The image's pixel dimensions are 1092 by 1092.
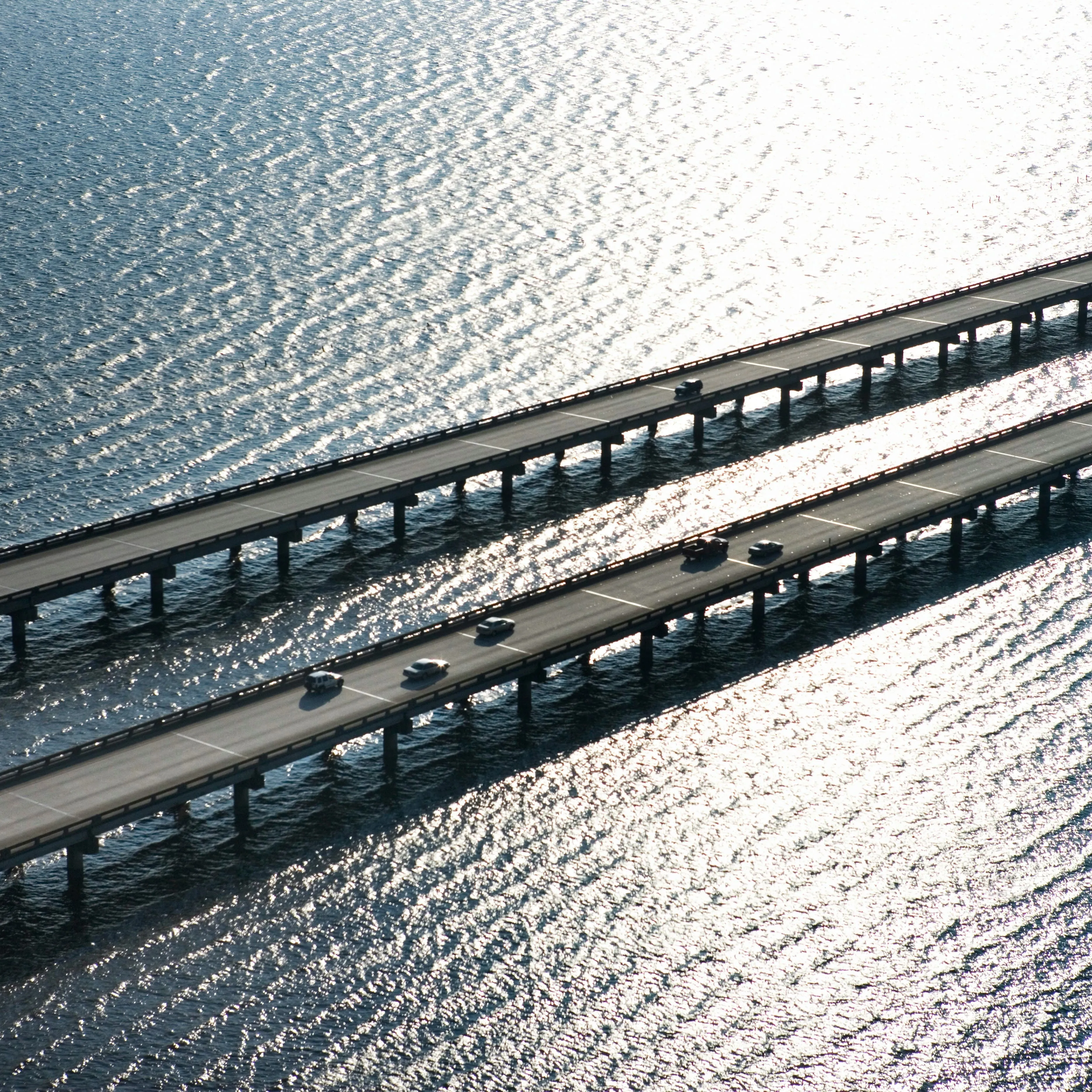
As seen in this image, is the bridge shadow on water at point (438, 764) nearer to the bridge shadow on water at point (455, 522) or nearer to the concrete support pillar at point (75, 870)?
the concrete support pillar at point (75, 870)

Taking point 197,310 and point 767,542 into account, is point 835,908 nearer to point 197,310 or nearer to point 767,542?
point 767,542

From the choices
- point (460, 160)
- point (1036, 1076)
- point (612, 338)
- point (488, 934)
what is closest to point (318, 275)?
point (612, 338)

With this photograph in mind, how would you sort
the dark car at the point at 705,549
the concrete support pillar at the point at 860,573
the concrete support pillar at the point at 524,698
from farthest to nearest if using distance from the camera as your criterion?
the concrete support pillar at the point at 860,573
the dark car at the point at 705,549
the concrete support pillar at the point at 524,698

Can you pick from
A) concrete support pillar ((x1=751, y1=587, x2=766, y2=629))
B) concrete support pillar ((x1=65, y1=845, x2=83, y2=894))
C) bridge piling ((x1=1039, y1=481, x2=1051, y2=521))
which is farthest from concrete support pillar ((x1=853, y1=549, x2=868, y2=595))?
concrete support pillar ((x1=65, y1=845, x2=83, y2=894))

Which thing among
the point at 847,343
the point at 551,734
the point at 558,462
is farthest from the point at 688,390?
the point at 551,734

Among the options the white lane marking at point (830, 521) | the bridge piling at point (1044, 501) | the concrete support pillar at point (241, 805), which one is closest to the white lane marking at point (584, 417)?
the white lane marking at point (830, 521)

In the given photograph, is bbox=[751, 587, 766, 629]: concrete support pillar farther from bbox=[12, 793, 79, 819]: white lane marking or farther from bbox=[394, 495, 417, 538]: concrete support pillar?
bbox=[12, 793, 79, 819]: white lane marking

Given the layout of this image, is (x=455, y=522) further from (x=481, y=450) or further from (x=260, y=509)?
(x=260, y=509)
